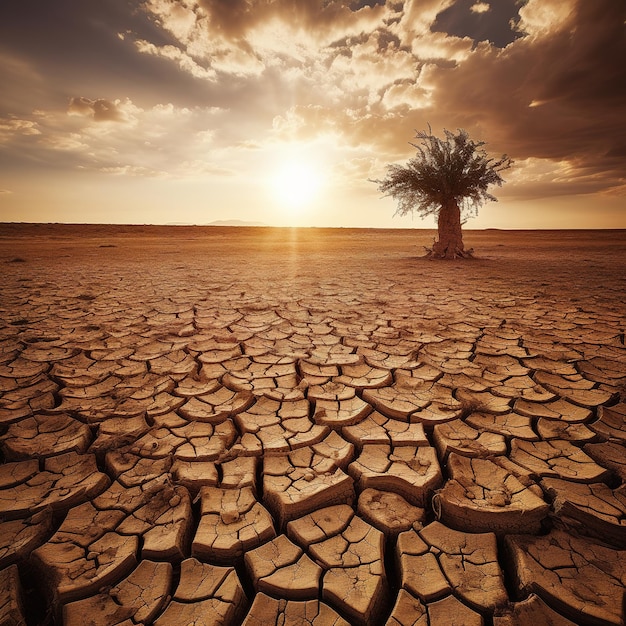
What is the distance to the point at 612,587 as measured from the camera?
0.93 m

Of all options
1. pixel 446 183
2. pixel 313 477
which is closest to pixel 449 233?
pixel 446 183

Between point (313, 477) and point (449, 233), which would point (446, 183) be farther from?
point (313, 477)

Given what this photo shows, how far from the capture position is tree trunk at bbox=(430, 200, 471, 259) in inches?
340

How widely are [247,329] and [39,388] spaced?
157 cm

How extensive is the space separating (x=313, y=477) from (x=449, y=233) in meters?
8.87

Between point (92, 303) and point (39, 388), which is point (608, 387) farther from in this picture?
point (92, 303)

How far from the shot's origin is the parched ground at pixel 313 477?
93 centimetres

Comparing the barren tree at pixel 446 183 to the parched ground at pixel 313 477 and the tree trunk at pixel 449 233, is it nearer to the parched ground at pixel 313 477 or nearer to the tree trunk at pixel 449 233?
the tree trunk at pixel 449 233

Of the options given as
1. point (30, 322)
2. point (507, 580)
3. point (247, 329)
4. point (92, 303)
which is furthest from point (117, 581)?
point (92, 303)

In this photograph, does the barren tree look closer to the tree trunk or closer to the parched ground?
the tree trunk

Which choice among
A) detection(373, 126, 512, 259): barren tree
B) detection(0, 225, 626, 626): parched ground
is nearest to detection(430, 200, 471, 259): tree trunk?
detection(373, 126, 512, 259): barren tree

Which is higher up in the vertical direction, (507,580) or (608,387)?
(608,387)

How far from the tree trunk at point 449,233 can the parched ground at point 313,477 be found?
6269 millimetres

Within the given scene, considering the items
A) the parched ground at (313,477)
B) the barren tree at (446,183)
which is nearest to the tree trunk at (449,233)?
the barren tree at (446,183)
